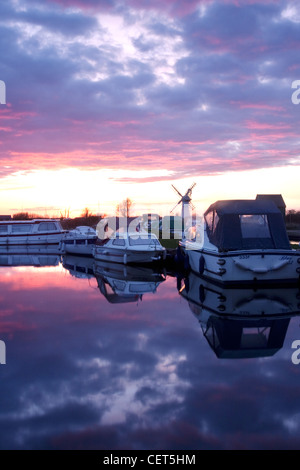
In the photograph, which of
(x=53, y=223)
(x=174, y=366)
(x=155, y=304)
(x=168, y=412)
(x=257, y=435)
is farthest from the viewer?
(x=53, y=223)

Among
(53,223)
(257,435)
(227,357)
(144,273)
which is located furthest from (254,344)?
(53,223)

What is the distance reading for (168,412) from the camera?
7082 mm

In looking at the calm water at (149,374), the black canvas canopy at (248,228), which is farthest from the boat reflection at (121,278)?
the black canvas canopy at (248,228)

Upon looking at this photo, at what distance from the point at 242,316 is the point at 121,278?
1044 cm

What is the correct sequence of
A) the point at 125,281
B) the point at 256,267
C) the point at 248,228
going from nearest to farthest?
the point at 256,267 < the point at 248,228 < the point at 125,281

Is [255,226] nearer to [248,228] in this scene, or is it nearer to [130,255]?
[248,228]

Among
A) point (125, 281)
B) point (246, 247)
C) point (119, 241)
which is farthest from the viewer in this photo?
point (119, 241)

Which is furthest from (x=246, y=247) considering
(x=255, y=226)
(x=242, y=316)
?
(x=242, y=316)

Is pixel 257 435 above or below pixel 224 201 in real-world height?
below

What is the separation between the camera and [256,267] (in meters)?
18.7

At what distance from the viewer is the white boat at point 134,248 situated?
28.2 metres

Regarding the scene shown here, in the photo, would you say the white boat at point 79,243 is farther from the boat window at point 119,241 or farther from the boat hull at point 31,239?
the boat window at point 119,241
